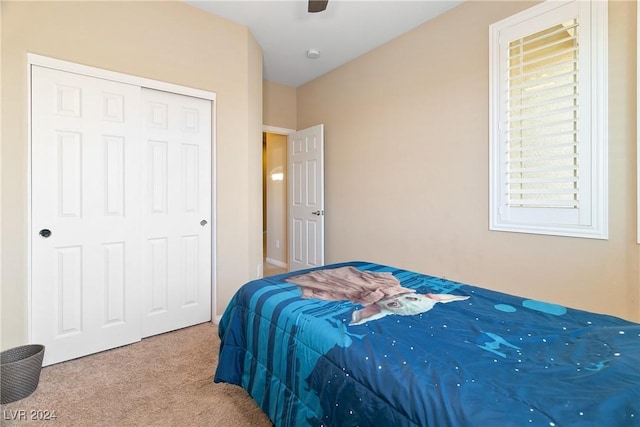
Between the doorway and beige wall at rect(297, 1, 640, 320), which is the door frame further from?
the doorway

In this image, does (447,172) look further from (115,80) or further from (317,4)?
(115,80)

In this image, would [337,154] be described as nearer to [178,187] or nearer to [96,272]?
[178,187]

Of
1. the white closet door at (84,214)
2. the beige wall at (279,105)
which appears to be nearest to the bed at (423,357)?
the white closet door at (84,214)

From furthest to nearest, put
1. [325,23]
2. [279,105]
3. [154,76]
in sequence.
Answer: [279,105]
[325,23]
[154,76]

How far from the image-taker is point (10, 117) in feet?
6.56

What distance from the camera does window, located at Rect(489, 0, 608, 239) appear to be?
2008 millimetres

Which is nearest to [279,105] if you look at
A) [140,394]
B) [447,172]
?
[447,172]

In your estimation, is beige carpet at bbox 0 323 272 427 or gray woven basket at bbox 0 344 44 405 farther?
gray woven basket at bbox 0 344 44 405

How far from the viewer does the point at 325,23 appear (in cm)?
303

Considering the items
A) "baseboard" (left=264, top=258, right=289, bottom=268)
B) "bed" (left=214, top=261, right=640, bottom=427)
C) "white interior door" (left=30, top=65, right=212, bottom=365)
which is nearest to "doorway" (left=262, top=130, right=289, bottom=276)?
"baseboard" (left=264, top=258, right=289, bottom=268)

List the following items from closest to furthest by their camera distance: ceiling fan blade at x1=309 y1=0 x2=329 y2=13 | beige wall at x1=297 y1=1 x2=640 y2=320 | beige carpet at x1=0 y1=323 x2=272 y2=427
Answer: beige carpet at x1=0 y1=323 x2=272 y2=427 → ceiling fan blade at x1=309 y1=0 x2=329 y2=13 → beige wall at x1=297 y1=1 x2=640 y2=320

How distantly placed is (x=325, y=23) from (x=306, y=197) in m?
2.22

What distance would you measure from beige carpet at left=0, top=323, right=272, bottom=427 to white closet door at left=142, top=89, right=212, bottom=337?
45 cm

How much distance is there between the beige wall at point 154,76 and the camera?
79.0 inches
